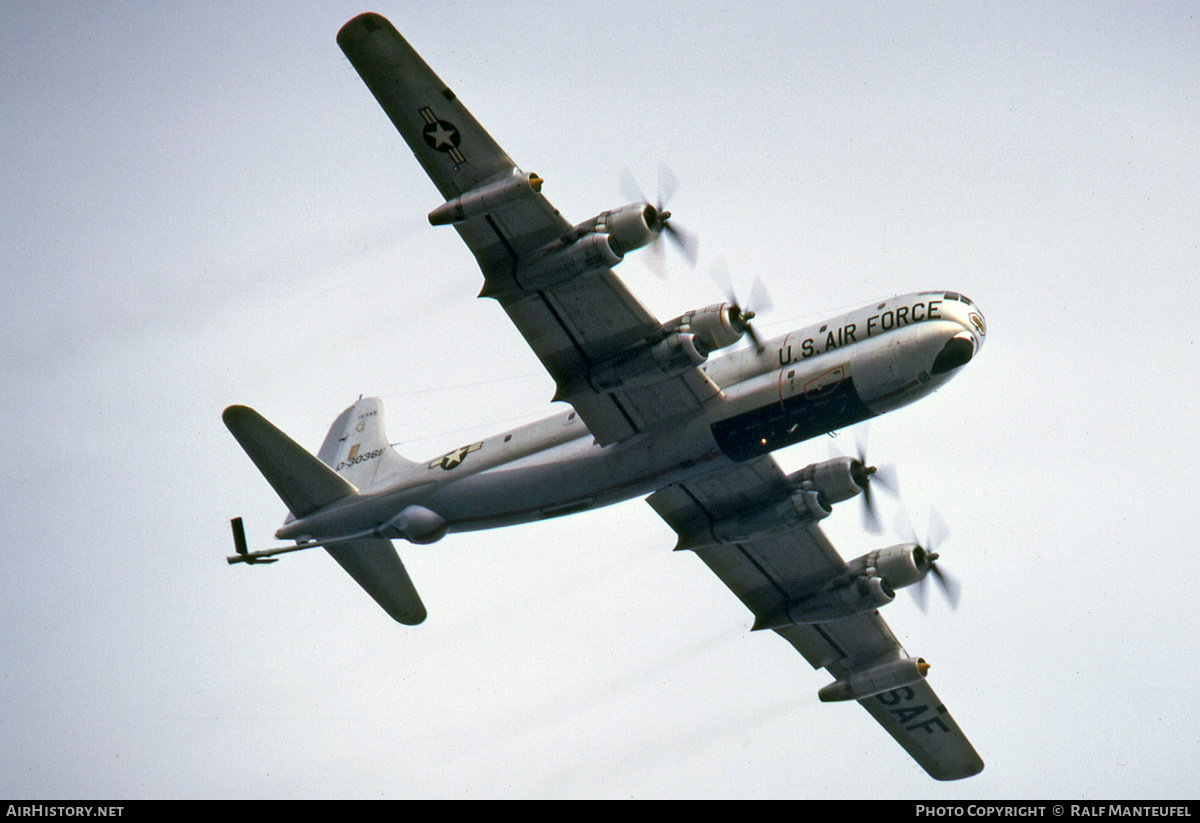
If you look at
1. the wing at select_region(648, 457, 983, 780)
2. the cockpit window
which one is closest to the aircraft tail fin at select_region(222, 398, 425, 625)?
the wing at select_region(648, 457, 983, 780)

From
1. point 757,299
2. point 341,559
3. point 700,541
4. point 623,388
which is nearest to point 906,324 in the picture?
point 757,299

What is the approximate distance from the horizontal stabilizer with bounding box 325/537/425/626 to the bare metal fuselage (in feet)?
4.47

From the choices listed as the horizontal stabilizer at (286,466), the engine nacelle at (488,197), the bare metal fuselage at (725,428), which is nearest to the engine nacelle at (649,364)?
the bare metal fuselage at (725,428)

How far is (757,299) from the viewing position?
31641 mm

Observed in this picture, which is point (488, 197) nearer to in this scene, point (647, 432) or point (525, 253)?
point (525, 253)

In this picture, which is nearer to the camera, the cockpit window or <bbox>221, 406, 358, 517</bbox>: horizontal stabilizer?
the cockpit window

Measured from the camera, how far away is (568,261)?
30.4 m

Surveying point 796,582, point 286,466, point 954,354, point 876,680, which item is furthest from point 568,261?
point 876,680

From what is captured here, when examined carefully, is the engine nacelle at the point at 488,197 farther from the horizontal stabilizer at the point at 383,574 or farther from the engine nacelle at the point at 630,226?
the horizontal stabilizer at the point at 383,574

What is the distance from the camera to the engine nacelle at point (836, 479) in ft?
116

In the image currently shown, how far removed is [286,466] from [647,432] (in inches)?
427

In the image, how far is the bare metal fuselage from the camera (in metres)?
31.4

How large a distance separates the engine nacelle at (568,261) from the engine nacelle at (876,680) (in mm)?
17523

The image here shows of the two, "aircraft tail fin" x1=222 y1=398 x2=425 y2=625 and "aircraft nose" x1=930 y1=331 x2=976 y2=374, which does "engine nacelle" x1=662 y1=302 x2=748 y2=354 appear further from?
"aircraft tail fin" x1=222 y1=398 x2=425 y2=625
